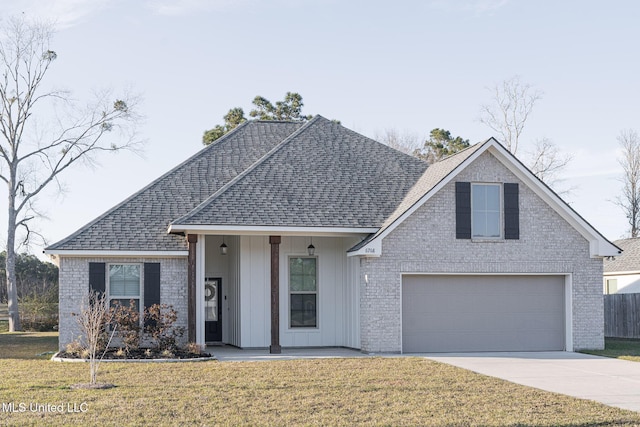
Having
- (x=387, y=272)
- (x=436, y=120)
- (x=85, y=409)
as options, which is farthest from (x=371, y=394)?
(x=436, y=120)

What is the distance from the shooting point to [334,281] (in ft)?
74.4

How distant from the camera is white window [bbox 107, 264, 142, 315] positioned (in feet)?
68.6

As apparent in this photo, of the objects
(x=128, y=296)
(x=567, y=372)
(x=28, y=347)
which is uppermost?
(x=128, y=296)

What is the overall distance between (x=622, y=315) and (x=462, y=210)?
13.7m

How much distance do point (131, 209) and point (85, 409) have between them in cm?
1103

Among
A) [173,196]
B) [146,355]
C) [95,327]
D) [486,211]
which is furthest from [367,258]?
[95,327]

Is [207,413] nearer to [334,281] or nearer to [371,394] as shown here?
[371,394]

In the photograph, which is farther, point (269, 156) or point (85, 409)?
point (269, 156)

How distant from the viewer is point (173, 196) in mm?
22719

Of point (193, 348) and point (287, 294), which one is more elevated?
point (287, 294)

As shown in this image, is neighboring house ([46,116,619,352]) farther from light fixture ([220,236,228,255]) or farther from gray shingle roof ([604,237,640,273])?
gray shingle roof ([604,237,640,273])

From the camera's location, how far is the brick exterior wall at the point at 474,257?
20.3 m

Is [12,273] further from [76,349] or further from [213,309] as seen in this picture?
[76,349]

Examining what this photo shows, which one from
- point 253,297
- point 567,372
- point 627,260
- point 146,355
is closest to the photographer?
point 567,372
